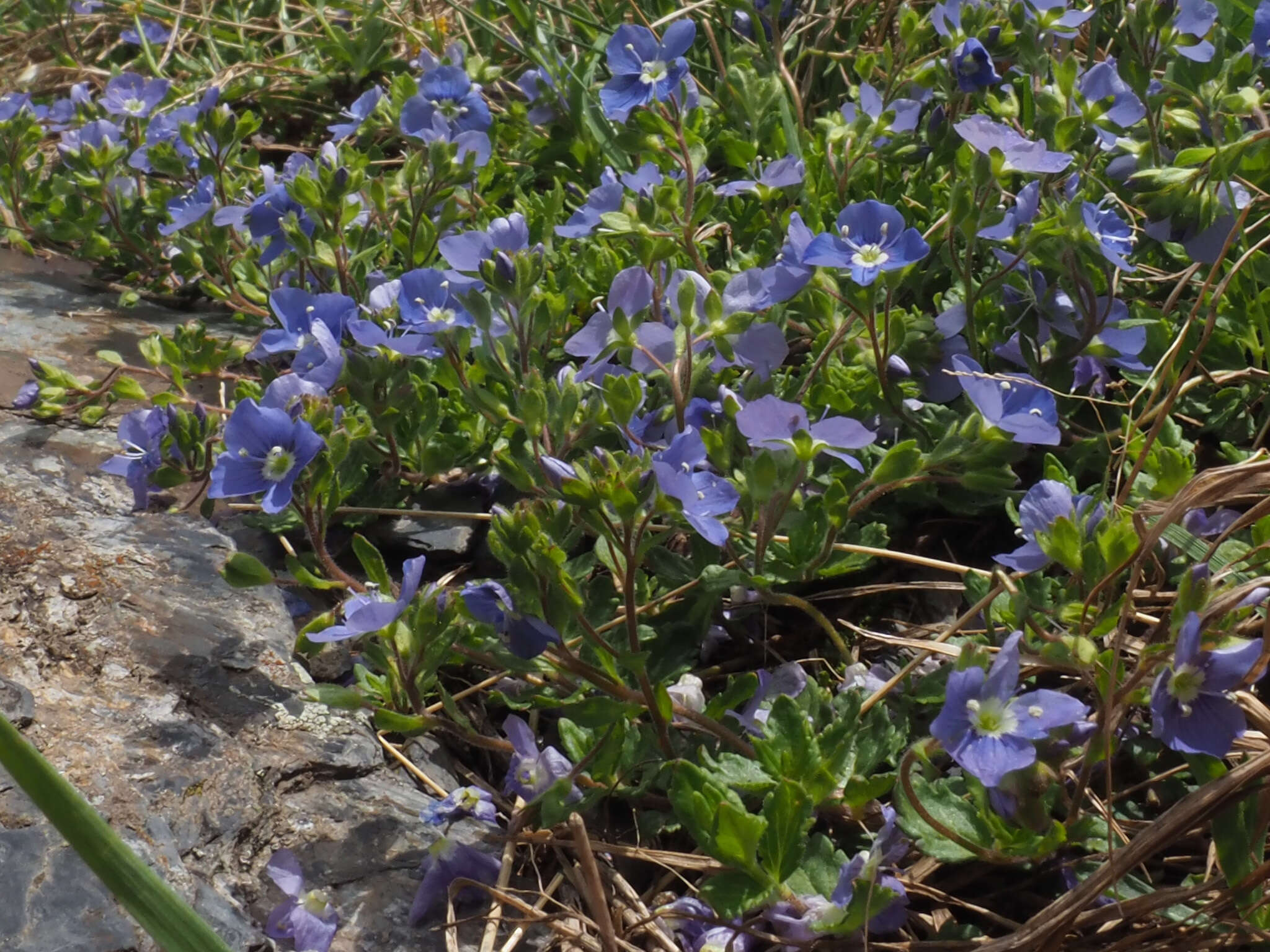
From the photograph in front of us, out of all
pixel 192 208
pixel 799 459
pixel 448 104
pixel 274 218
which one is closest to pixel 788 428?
pixel 799 459

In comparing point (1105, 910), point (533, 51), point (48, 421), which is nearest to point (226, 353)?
point (48, 421)

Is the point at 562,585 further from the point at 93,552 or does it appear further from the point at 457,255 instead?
the point at 93,552

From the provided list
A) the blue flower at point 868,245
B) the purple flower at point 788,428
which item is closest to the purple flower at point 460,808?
the purple flower at point 788,428

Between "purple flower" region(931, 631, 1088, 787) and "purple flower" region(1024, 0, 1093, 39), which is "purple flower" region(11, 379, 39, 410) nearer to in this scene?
"purple flower" region(931, 631, 1088, 787)

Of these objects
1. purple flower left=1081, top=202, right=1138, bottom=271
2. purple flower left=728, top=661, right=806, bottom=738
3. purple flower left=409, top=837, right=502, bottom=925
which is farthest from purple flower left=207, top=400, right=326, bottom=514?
purple flower left=1081, top=202, right=1138, bottom=271

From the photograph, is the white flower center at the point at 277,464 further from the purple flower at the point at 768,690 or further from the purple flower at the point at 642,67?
the purple flower at the point at 642,67

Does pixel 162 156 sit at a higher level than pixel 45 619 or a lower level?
higher

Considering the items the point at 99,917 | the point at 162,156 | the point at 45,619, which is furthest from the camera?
the point at 162,156
